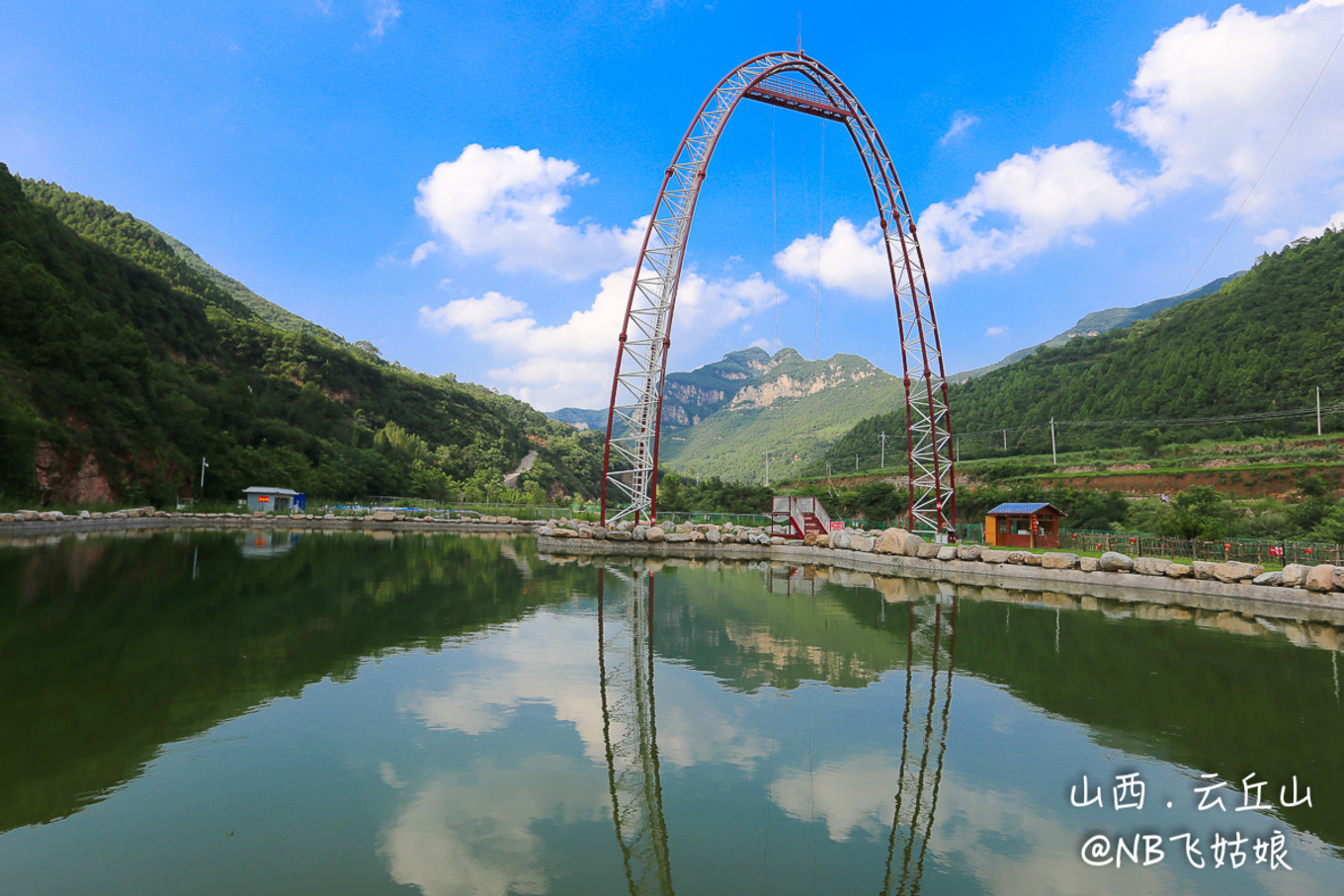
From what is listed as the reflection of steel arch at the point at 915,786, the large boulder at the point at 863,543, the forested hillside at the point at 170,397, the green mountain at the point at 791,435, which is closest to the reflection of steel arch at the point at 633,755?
the reflection of steel arch at the point at 915,786

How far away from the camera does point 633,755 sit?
5.60 meters

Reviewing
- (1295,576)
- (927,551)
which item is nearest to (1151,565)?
(1295,576)

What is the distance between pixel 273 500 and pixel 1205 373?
7965cm

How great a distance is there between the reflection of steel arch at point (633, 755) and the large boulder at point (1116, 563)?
14.6m

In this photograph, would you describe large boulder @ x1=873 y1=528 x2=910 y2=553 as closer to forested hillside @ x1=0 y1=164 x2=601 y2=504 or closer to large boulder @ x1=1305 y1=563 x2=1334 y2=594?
large boulder @ x1=1305 y1=563 x2=1334 y2=594

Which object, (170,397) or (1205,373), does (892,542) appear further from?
(1205,373)

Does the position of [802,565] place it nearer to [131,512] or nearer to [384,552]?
[384,552]

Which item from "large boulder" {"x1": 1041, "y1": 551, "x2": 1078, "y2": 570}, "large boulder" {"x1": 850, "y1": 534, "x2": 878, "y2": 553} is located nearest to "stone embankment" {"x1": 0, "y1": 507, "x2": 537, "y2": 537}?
"large boulder" {"x1": 850, "y1": 534, "x2": 878, "y2": 553}

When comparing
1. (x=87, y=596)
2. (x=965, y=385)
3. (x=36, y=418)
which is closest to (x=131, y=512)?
(x=36, y=418)

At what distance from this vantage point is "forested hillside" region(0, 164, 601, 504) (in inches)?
1312

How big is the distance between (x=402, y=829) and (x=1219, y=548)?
2478cm

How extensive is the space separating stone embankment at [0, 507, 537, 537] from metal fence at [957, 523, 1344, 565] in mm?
33601

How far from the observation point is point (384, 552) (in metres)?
25.2

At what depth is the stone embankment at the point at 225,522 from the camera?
26844 mm
